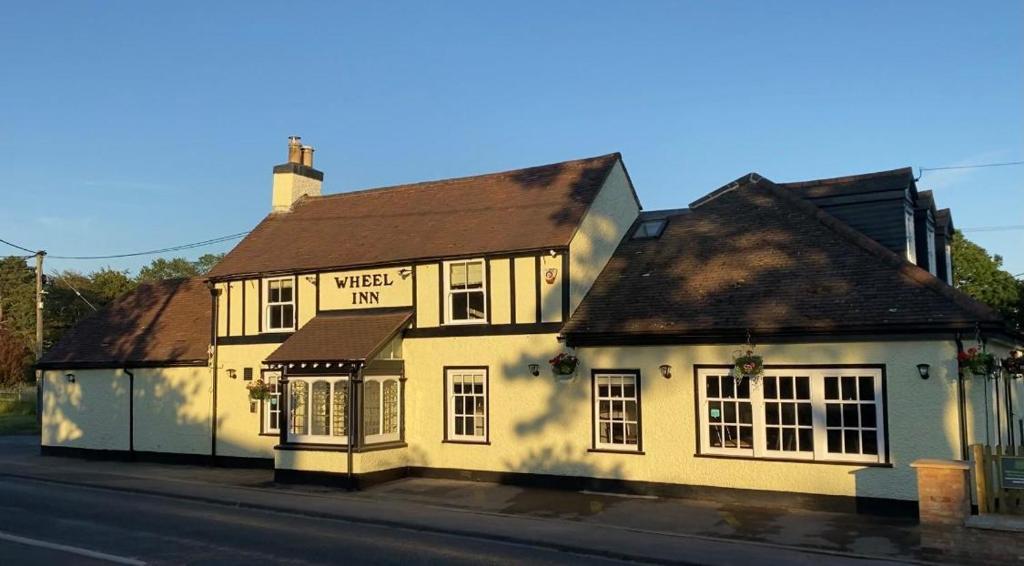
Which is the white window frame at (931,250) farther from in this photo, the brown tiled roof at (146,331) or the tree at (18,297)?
the tree at (18,297)

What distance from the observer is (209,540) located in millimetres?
12664

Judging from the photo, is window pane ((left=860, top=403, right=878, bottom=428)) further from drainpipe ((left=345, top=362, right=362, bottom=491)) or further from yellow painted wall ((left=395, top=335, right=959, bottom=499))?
drainpipe ((left=345, top=362, right=362, bottom=491))

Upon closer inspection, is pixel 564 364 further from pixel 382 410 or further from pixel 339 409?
pixel 339 409

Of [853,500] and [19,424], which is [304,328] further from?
[19,424]

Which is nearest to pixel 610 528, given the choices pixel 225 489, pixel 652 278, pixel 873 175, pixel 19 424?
pixel 652 278

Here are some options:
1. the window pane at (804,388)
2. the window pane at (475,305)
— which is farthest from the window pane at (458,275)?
the window pane at (804,388)

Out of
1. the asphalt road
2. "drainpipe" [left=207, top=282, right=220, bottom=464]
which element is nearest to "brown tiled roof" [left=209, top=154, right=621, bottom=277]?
"drainpipe" [left=207, top=282, right=220, bottom=464]

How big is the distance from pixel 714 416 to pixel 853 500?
291cm

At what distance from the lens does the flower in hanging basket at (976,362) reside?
1341cm

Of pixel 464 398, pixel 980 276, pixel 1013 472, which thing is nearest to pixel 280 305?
pixel 464 398

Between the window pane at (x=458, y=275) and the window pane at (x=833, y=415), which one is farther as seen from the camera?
the window pane at (x=458, y=275)

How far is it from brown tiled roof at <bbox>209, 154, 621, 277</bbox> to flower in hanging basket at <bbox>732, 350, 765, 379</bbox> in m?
4.87

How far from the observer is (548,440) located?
60.4 ft

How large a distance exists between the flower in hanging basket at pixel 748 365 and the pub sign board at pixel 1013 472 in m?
4.09
